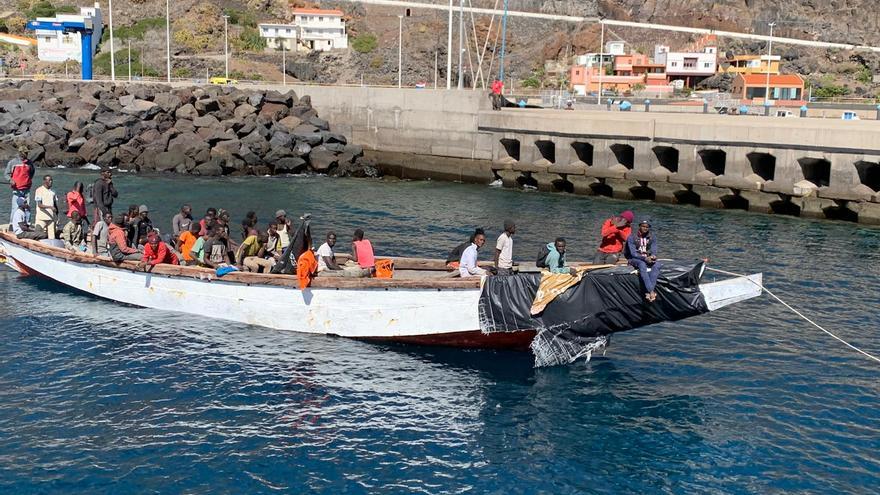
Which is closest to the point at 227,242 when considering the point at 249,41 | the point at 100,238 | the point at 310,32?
the point at 100,238

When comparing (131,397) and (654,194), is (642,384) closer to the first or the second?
(131,397)

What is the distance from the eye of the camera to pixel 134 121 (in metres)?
57.8

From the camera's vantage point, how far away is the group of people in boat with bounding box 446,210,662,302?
18766 millimetres

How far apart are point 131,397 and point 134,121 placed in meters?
43.1

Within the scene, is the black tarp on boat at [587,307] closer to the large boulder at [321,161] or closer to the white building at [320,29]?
the large boulder at [321,161]

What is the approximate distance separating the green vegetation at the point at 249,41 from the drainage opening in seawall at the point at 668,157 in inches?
2936

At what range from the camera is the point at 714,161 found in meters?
47.7

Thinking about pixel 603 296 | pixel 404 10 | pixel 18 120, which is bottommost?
pixel 603 296

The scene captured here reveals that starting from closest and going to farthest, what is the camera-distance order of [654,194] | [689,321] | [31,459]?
[31,459], [689,321], [654,194]

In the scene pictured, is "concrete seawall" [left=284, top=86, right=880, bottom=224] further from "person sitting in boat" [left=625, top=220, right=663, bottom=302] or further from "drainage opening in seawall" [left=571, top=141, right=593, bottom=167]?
"person sitting in boat" [left=625, top=220, right=663, bottom=302]

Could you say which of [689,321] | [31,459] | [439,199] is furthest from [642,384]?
[439,199]

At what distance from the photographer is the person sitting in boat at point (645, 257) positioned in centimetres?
1855

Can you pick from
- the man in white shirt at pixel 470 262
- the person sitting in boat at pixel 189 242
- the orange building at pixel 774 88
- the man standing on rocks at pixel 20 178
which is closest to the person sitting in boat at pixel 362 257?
the man in white shirt at pixel 470 262

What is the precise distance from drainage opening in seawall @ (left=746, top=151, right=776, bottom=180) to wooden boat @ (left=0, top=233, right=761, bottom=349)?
25.9 meters
